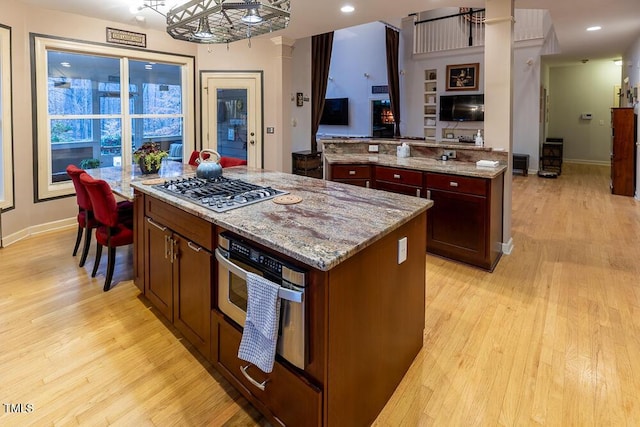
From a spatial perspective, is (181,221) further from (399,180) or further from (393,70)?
(393,70)

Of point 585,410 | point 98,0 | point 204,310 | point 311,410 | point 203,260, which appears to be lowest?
point 585,410

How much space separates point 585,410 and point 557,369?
1.06 feet

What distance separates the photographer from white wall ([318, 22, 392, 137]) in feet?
33.9

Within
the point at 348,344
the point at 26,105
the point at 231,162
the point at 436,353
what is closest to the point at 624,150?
the point at 436,353

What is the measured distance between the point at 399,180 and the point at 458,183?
25.9 inches

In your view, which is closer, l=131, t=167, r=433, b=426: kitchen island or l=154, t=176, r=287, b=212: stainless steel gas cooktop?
l=131, t=167, r=433, b=426: kitchen island

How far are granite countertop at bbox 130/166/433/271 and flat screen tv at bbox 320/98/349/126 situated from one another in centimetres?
879

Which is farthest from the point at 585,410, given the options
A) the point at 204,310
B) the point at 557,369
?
the point at 204,310

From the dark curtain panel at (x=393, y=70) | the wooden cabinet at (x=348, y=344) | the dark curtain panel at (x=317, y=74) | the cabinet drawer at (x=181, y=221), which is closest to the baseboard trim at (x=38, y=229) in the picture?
the cabinet drawer at (x=181, y=221)

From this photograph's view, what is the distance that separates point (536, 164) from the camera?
9.41m

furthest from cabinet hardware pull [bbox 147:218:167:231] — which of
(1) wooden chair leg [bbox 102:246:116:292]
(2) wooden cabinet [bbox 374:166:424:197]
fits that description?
(2) wooden cabinet [bbox 374:166:424:197]

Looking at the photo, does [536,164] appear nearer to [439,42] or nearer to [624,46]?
[624,46]

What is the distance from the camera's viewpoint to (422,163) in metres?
4.07

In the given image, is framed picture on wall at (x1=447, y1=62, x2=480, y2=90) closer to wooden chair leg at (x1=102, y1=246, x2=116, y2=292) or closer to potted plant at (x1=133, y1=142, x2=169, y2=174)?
potted plant at (x1=133, y1=142, x2=169, y2=174)
